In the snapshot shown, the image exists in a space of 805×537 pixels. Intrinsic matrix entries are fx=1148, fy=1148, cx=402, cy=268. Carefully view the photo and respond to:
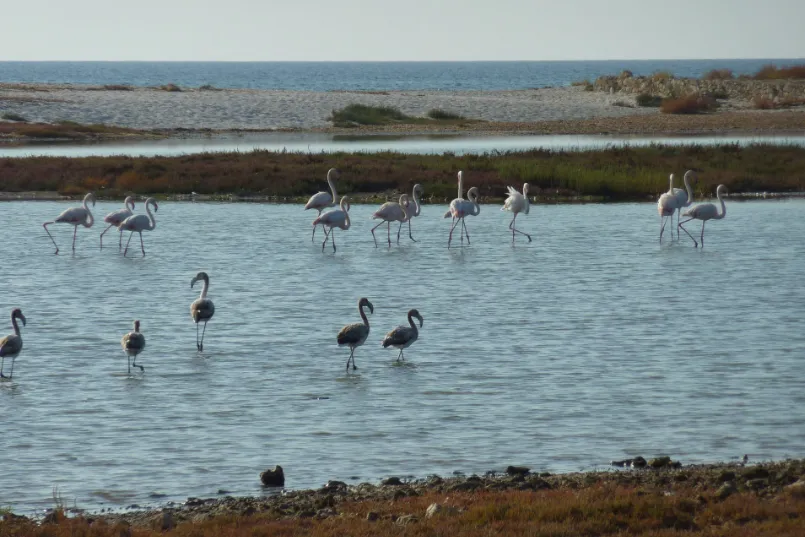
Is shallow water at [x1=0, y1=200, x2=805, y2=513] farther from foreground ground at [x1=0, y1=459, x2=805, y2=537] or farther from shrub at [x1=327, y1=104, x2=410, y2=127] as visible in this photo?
shrub at [x1=327, y1=104, x2=410, y2=127]

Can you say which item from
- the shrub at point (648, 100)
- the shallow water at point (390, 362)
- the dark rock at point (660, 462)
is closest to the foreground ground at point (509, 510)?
the dark rock at point (660, 462)

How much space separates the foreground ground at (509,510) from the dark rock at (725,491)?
0.01 meters

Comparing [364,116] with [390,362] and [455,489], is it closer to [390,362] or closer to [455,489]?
[390,362]

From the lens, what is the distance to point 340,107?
74.0 meters

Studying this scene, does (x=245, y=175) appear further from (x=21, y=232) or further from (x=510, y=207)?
(x=510, y=207)

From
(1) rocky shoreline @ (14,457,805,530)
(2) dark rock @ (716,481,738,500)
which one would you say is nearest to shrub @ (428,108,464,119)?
(1) rocky shoreline @ (14,457,805,530)

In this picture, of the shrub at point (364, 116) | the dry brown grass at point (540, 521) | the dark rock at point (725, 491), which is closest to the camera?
the dry brown grass at point (540, 521)

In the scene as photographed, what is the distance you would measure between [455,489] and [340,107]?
217ft

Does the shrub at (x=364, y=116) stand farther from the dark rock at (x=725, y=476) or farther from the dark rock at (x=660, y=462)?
the dark rock at (x=725, y=476)

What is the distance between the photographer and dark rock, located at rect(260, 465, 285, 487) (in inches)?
391

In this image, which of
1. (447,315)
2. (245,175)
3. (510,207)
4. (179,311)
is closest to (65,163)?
(245,175)

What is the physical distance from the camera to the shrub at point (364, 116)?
66500 mm

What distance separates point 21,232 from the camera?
28.0 metres

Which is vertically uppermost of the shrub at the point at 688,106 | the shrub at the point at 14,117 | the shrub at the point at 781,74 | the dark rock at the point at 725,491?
the shrub at the point at 781,74
